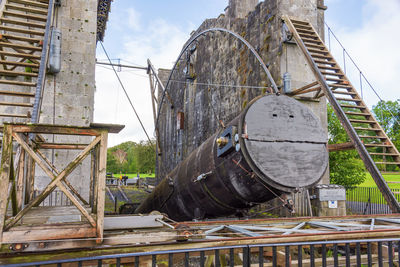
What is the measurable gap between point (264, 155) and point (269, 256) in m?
1.90

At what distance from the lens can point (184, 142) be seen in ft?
66.4

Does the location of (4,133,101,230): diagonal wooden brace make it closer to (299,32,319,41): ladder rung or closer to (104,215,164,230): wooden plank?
(104,215,164,230): wooden plank

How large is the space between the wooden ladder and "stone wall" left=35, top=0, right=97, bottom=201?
22.2ft

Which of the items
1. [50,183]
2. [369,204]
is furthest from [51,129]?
[369,204]

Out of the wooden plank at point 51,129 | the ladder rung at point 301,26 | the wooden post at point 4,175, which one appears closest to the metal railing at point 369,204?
the ladder rung at point 301,26

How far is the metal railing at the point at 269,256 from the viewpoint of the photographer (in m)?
2.97

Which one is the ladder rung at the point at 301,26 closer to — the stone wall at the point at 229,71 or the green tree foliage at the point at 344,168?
the stone wall at the point at 229,71

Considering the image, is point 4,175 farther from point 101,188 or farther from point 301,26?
point 301,26

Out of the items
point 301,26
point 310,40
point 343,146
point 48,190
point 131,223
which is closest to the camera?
point 48,190

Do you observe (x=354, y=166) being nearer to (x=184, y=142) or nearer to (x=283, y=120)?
(x=184, y=142)

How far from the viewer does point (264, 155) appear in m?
4.75

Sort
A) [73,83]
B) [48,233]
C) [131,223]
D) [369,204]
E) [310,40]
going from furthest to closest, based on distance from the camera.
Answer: [369,204], [310,40], [73,83], [131,223], [48,233]

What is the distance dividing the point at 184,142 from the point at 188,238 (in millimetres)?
16731

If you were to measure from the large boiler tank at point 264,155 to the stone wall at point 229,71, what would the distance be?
0.87 metres
